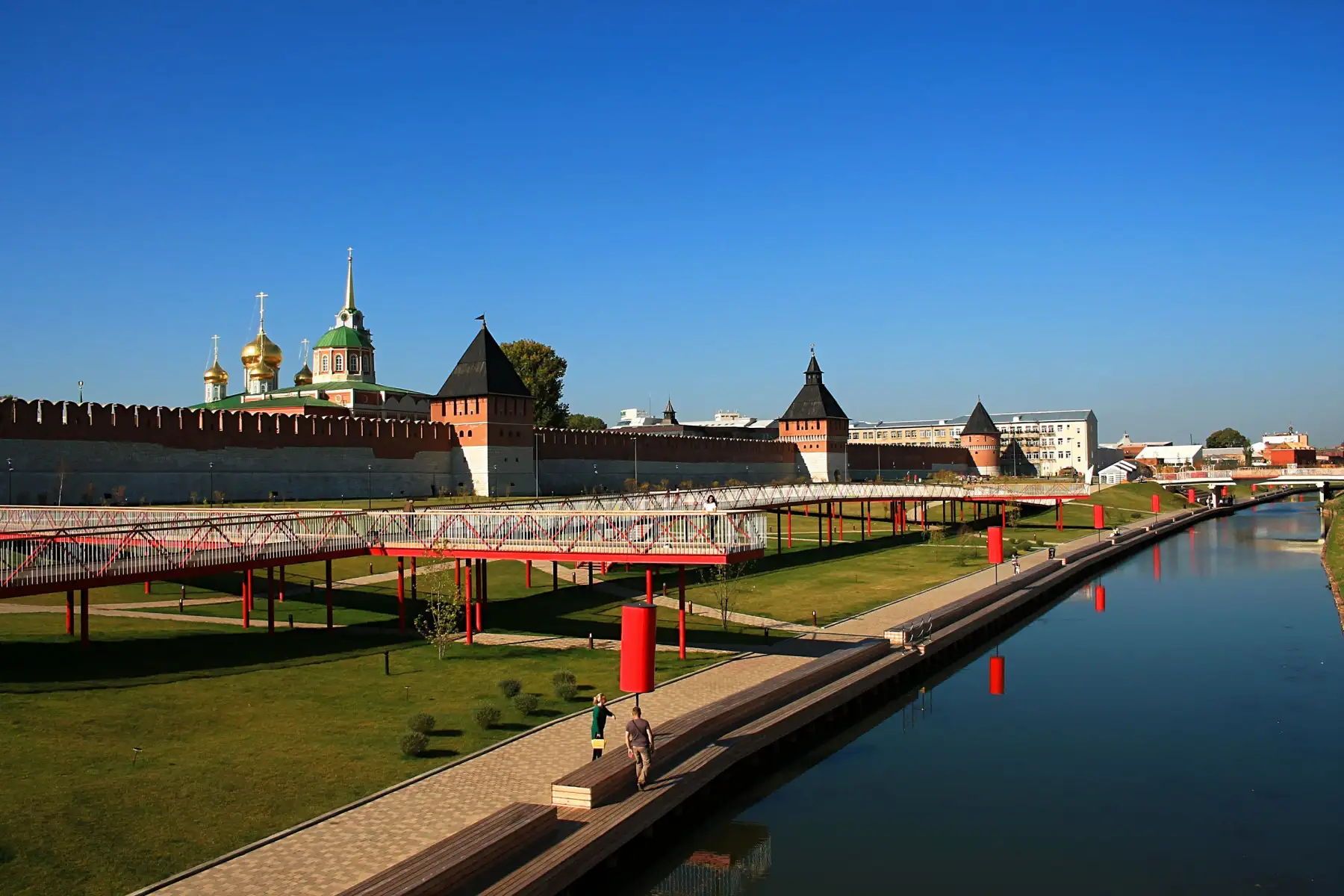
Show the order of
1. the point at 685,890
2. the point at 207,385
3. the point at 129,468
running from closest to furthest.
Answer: the point at 685,890, the point at 129,468, the point at 207,385

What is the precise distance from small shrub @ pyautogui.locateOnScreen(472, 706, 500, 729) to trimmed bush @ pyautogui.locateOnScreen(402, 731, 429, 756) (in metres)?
1.10

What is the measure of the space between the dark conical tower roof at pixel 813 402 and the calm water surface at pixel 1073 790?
1849 inches

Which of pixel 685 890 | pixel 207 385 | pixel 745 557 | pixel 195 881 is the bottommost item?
A: pixel 685 890

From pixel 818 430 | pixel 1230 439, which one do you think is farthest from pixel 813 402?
pixel 1230 439

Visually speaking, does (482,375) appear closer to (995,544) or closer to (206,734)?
(995,544)

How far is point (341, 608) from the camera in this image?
21984mm

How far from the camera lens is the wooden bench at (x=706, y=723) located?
10.2 m

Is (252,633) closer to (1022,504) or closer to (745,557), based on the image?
(745,557)

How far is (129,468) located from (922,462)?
61.5 metres

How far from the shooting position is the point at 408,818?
9.91 metres

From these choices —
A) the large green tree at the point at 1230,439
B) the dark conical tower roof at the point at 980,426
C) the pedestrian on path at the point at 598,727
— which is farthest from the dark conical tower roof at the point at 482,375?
the large green tree at the point at 1230,439

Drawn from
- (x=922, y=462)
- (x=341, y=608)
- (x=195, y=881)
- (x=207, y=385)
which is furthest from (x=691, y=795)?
(x=922, y=462)

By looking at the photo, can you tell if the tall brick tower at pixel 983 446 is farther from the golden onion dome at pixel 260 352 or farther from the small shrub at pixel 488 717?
the small shrub at pixel 488 717

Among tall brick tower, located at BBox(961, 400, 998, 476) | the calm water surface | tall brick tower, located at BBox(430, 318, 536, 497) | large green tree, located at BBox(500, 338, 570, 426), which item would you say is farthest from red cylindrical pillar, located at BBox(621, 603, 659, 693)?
tall brick tower, located at BBox(961, 400, 998, 476)
